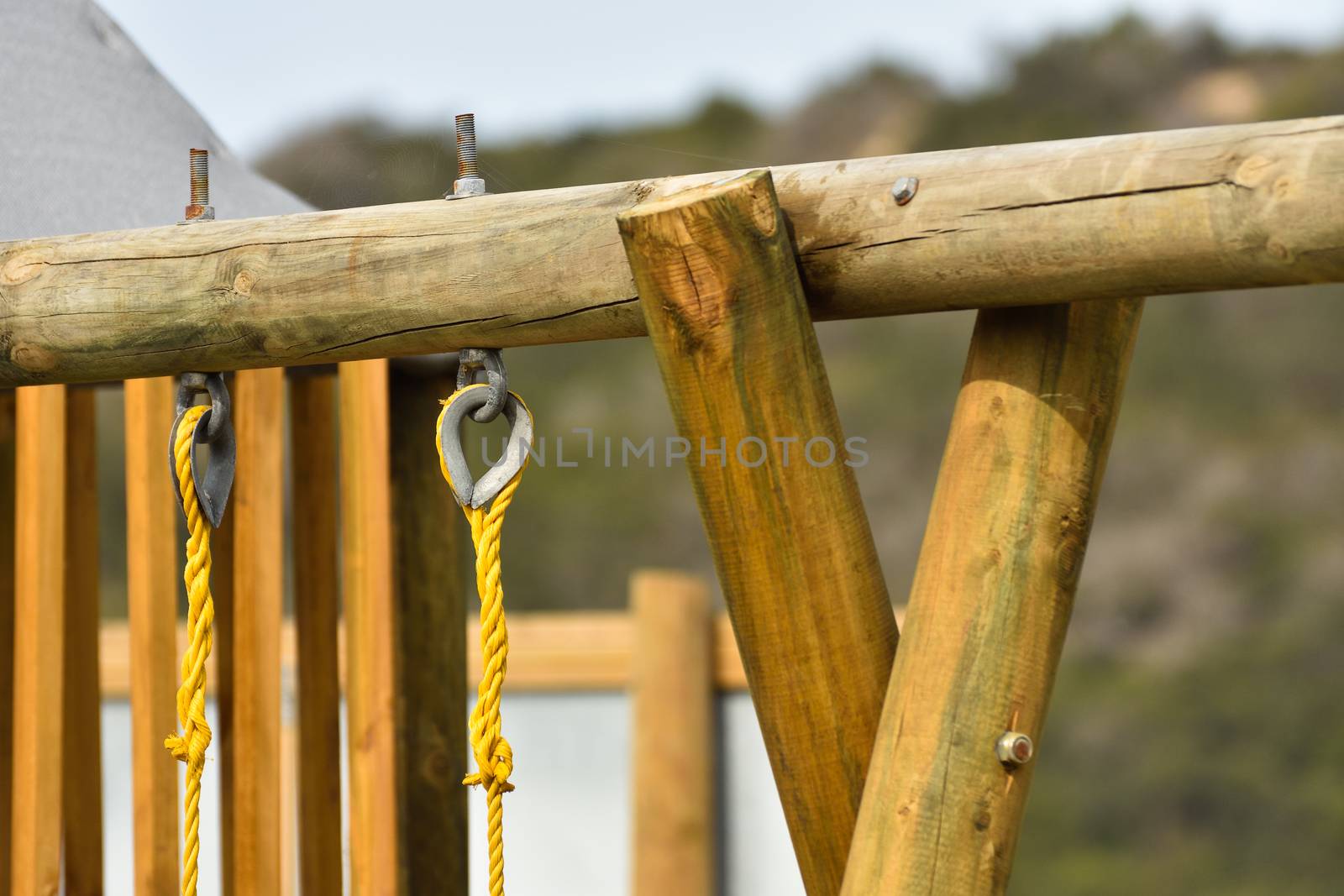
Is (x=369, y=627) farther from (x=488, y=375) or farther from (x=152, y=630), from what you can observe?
(x=488, y=375)

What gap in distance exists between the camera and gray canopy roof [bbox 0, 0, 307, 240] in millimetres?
1499

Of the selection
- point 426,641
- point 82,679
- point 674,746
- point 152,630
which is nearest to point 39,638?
point 152,630

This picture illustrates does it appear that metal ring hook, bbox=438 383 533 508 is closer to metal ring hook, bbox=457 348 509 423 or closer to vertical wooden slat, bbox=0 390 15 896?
metal ring hook, bbox=457 348 509 423

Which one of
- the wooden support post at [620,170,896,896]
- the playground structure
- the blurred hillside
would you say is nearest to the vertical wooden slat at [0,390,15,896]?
the playground structure

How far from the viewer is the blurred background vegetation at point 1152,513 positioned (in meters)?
9.29

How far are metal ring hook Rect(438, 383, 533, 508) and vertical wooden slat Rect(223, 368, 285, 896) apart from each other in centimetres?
50

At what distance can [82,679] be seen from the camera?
168cm

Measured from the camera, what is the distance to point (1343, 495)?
10602mm

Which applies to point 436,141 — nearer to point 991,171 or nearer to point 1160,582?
point 991,171

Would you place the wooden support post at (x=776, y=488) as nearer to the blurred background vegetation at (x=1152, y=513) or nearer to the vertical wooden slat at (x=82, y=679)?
the vertical wooden slat at (x=82, y=679)

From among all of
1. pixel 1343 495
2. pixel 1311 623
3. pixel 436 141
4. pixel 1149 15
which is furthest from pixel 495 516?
pixel 1149 15

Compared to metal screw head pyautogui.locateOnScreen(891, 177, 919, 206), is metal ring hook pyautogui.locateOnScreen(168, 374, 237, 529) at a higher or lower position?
lower

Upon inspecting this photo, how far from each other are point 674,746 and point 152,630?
116 cm

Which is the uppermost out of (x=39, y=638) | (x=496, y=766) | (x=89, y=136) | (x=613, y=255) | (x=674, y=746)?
(x=89, y=136)
